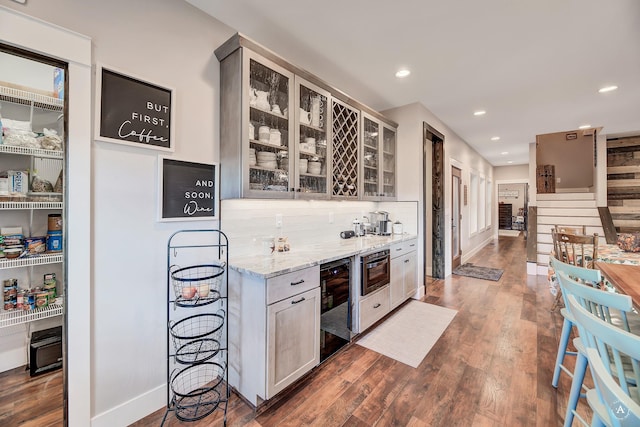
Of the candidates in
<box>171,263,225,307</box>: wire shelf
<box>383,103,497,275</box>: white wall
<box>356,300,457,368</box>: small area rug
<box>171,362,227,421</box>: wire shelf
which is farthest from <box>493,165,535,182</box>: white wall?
<box>171,362,227,421</box>: wire shelf

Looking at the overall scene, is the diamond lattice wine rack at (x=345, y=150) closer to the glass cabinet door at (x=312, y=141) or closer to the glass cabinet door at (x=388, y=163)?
the glass cabinet door at (x=312, y=141)

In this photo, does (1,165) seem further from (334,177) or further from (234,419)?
(334,177)

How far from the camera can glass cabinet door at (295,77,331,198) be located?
2371mm

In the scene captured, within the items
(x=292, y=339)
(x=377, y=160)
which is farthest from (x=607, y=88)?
(x=292, y=339)

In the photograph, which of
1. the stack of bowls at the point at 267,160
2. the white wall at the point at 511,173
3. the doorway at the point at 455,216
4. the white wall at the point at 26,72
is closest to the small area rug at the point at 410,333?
the stack of bowls at the point at 267,160

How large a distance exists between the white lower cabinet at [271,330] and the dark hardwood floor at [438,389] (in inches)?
6.6

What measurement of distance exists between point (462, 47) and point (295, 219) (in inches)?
89.8

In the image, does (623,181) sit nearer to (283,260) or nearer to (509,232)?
(509,232)

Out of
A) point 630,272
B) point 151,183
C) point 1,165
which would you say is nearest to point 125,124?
point 151,183

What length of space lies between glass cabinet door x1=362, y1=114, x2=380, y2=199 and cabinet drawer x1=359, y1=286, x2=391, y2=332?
119 centimetres

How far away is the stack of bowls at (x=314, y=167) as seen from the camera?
2540mm

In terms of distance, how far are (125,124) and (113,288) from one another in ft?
3.27

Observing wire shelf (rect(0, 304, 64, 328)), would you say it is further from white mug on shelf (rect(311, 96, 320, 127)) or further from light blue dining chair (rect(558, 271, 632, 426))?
light blue dining chair (rect(558, 271, 632, 426))

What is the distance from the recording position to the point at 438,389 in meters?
1.92
